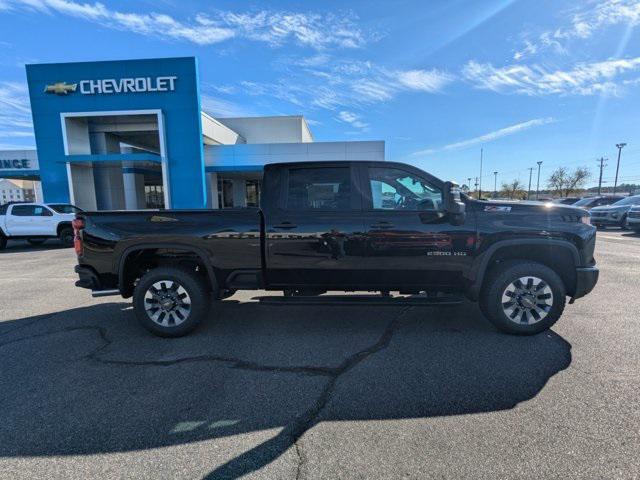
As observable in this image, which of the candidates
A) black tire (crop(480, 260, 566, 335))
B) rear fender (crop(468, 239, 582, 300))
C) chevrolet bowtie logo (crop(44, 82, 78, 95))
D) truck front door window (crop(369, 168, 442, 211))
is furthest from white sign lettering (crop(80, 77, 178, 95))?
black tire (crop(480, 260, 566, 335))

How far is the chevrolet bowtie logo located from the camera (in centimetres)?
1922

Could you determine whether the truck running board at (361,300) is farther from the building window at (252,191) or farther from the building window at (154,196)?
the building window at (154,196)

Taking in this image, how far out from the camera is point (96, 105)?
1956 centimetres

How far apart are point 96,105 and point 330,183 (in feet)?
66.4

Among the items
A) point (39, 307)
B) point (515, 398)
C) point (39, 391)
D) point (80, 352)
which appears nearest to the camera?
point (515, 398)

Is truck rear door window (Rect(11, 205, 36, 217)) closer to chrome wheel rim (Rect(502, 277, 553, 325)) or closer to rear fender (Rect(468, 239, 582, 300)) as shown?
rear fender (Rect(468, 239, 582, 300))

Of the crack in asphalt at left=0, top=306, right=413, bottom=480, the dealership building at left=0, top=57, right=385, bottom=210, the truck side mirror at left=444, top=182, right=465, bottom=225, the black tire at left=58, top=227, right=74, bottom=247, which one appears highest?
the dealership building at left=0, top=57, right=385, bottom=210

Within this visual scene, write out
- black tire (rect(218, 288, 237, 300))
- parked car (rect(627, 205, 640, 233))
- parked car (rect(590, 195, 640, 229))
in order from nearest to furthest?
1. black tire (rect(218, 288, 237, 300))
2. parked car (rect(627, 205, 640, 233))
3. parked car (rect(590, 195, 640, 229))

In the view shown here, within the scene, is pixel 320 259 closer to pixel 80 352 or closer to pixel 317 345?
pixel 317 345

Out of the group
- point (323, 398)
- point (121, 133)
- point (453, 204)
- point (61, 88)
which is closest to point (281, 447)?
point (323, 398)

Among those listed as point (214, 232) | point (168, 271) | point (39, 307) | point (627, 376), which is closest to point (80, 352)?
point (168, 271)

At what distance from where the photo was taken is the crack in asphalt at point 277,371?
7.73 feet

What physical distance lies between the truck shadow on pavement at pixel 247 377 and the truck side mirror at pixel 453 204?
1403mm

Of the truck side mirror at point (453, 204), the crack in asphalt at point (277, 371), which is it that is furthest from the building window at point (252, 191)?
the truck side mirror at point (453, 204)
